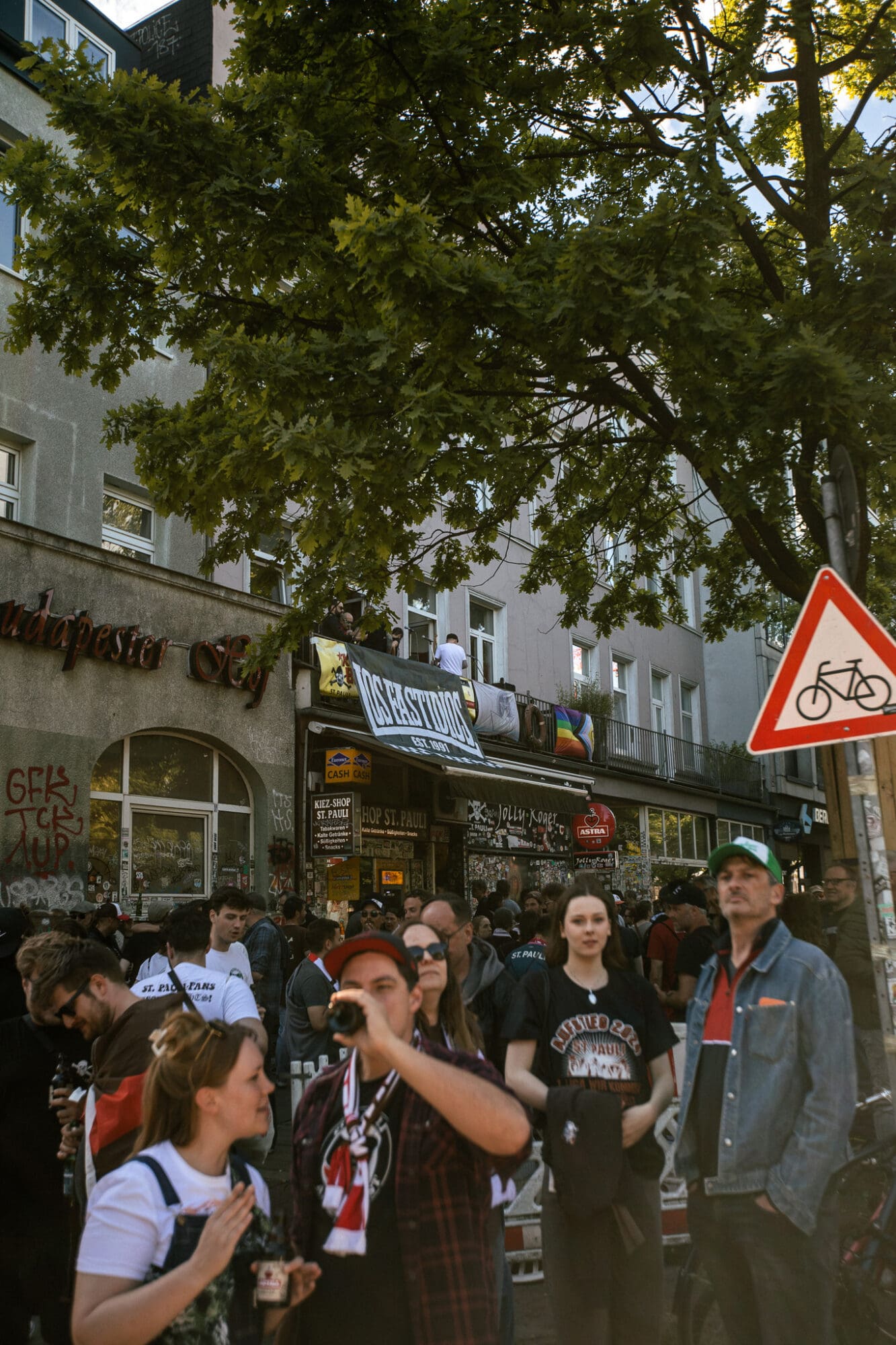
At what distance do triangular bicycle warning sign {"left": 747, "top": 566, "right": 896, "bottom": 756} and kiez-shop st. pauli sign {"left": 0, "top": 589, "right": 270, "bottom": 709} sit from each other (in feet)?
22.9

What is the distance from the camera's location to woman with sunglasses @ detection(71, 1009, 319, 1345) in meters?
2.40

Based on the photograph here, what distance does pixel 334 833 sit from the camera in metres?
15.8

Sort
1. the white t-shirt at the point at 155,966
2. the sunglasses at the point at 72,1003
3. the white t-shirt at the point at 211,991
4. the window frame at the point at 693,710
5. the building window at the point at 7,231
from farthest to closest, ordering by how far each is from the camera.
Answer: the window frame at the point at 693,710 → the building window at the point at 7,231 → the white t-shirt at the point at 155,966 → the white t-shirt at the point at 211,991 → the sunglasses at the point at 72,1003

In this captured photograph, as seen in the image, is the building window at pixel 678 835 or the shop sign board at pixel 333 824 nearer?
the shop sign board at pixel 333 824

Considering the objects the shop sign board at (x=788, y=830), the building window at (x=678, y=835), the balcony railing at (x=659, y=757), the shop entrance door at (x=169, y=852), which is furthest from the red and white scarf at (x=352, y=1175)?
the shop sign board at (x=788, y=830)

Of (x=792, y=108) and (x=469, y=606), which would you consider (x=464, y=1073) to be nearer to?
(x=792, y=108)

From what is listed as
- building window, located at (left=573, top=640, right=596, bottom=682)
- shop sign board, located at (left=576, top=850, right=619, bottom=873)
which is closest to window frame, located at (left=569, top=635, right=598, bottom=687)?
building window, located at (left=573, top=640, right=596, bottom=682)

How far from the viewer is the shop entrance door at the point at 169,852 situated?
14.5m

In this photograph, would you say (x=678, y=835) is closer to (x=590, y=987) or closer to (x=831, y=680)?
(x=831, y=680)

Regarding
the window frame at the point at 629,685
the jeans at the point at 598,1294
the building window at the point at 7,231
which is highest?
the building window at the point at 7,231

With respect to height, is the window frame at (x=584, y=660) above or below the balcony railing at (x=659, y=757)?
above

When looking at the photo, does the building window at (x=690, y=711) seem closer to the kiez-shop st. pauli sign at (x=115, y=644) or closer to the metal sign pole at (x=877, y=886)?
the kiez-shop st. pauli sign at (x=115, y=644)

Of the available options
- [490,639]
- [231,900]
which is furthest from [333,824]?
[231,900]

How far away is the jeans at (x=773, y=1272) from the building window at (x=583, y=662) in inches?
893
